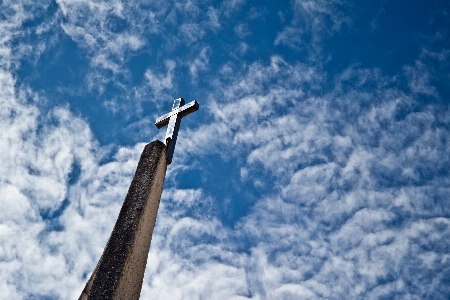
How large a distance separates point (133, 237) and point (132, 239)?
0.08 ft

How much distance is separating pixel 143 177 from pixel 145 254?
35.9 inches

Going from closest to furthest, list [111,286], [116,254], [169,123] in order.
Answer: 1. [111,286]
2. [116,254]
3. [169,123]

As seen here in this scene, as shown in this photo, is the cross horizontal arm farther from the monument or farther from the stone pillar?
the stone pillar

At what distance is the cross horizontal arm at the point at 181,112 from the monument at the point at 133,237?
1366mm

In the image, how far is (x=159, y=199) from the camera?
4.35 meters

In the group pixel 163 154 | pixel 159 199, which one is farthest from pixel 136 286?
pixel 163 154

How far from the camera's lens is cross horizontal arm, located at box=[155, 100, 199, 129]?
6.13m

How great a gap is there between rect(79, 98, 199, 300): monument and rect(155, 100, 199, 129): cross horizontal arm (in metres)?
1.37

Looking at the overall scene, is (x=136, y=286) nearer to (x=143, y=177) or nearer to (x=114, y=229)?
(x=114, y=229)

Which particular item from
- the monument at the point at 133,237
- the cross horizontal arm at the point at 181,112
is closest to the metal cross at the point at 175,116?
the cross horizontal arm at the point at 181,112

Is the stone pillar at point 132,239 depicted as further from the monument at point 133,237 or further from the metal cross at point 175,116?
the metal cross at point 175,116

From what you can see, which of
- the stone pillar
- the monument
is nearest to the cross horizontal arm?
the monument

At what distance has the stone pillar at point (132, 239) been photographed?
3086 mm

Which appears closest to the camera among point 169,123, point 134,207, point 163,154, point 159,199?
point 134,207
